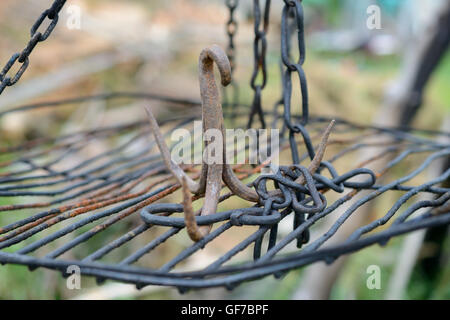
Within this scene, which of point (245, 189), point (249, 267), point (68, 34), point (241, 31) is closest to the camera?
point (249, 267)

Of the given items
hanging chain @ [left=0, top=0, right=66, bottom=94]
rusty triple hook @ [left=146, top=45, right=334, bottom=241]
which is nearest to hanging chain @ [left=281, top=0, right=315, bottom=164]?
rusty triple hook @ [left=146, top=45, right=334, bottom=241]

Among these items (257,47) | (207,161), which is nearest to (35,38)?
(207,161)

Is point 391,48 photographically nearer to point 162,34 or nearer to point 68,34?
point 162,34

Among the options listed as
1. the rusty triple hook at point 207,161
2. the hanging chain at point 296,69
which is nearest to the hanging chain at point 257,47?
the hanging chain at point 296,69

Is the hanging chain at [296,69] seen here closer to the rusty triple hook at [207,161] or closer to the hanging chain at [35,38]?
the rusty triple hook at [207,161]

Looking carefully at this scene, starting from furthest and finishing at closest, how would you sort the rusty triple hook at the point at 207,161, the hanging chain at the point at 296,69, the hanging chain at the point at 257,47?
the hanging chain at the point at 257,47, the hanging chain at the point at 296,69, the rusty triple hook at the point at 207,161

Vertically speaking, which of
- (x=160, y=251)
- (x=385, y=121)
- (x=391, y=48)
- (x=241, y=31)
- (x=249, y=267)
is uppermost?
(x=391, y=48)

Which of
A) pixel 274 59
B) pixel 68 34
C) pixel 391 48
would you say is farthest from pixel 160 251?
pixel 391 48

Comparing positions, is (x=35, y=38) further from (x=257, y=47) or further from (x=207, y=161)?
(x=257, y=47)
